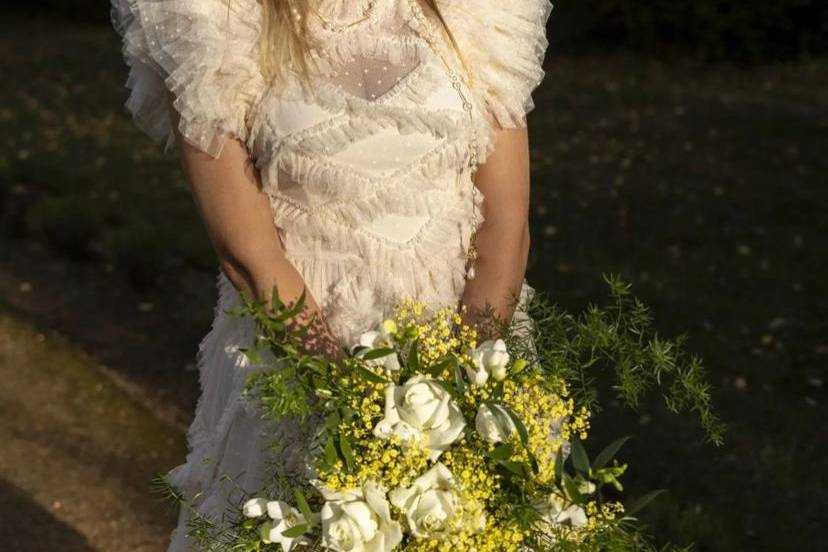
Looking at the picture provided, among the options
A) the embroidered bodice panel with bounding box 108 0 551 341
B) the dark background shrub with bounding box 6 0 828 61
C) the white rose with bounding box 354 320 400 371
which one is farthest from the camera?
the dark background shrub with bounding box 6 0 828 61

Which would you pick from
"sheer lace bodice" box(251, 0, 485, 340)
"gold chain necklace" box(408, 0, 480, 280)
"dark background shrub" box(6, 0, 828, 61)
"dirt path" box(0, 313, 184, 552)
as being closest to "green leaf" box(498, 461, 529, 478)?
"sheer lace bodice" box(251, 0, 485, 340)

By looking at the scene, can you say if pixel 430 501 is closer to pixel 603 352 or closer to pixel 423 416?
pixel 423 416

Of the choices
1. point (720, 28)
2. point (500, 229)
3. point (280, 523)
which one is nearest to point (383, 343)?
point (280, 523)

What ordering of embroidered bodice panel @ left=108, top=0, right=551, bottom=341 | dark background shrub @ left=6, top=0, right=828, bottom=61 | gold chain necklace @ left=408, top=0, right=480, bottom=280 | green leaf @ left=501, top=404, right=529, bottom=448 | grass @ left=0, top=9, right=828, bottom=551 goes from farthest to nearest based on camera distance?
1. dark background shrub @ left=6, top=0, right=828, bottom=61
2. grass @ left=0, top=9, right=828, bottom=551
3. gold chain necklace @ left=408, top=0, right=480, bottom=280
4. embroidered bodice panel @ left=108, top=0, right=551, bottom=341
5. green leaf @ left=501, top=404, right=529, bottom=448

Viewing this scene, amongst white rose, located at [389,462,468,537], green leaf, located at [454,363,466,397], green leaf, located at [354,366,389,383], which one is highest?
green leaf, located at [354,366,389,383]

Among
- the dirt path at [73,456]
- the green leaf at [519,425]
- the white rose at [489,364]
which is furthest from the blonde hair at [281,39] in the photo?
the dirt path at [73,456]

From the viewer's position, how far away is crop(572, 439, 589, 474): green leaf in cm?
213

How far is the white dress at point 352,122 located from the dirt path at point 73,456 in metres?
1.96

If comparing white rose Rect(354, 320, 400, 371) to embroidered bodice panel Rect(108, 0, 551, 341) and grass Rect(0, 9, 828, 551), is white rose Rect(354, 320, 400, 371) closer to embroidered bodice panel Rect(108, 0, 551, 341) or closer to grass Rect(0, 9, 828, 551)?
embroidered bodice panel Rect(108, 0, 551, 341)

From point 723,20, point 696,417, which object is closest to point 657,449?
point 696,417

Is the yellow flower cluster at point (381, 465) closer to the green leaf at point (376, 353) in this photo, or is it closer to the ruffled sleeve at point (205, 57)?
the green leaf at point (376, 353)

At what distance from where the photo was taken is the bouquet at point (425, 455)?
207 cm

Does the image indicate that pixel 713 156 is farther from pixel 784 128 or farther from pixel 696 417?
pixel 696 417

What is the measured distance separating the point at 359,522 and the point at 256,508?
0.63ft
